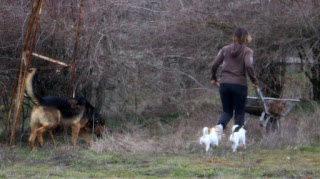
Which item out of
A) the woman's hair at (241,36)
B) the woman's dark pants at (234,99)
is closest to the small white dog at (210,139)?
the woman's dark pants at (234,99)

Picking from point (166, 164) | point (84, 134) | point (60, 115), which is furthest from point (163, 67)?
point (166, 164)

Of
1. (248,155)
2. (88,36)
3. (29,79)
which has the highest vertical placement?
(88,36)

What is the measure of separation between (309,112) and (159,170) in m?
6.82

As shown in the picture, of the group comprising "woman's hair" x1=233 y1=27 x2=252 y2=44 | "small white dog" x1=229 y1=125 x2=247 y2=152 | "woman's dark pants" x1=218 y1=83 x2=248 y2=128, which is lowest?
"small white dog" x1=229 y1=125 x2=247 y2=152

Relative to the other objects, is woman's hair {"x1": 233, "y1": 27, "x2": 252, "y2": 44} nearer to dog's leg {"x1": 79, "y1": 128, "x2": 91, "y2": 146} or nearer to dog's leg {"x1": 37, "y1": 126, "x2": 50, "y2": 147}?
dog's leg {"x1": 79, "y1": 128, "x2": 91, "y2": 146}

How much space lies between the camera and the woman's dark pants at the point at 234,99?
808 cm

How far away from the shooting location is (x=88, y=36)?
9.62m

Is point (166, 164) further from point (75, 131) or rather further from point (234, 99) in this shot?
point (75, 131)

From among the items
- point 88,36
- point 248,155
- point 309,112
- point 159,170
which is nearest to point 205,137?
point 248,155

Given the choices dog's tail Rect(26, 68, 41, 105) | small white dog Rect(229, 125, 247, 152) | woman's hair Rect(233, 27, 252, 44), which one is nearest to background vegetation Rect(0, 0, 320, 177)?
small white dog Rect(229, 125, 247, 152)

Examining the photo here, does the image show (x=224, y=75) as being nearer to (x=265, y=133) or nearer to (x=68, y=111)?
(x=265, y=133)

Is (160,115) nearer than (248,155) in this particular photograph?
No

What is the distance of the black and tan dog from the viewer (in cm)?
881

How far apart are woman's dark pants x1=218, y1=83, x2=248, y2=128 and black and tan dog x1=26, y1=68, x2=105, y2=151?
2.70m
